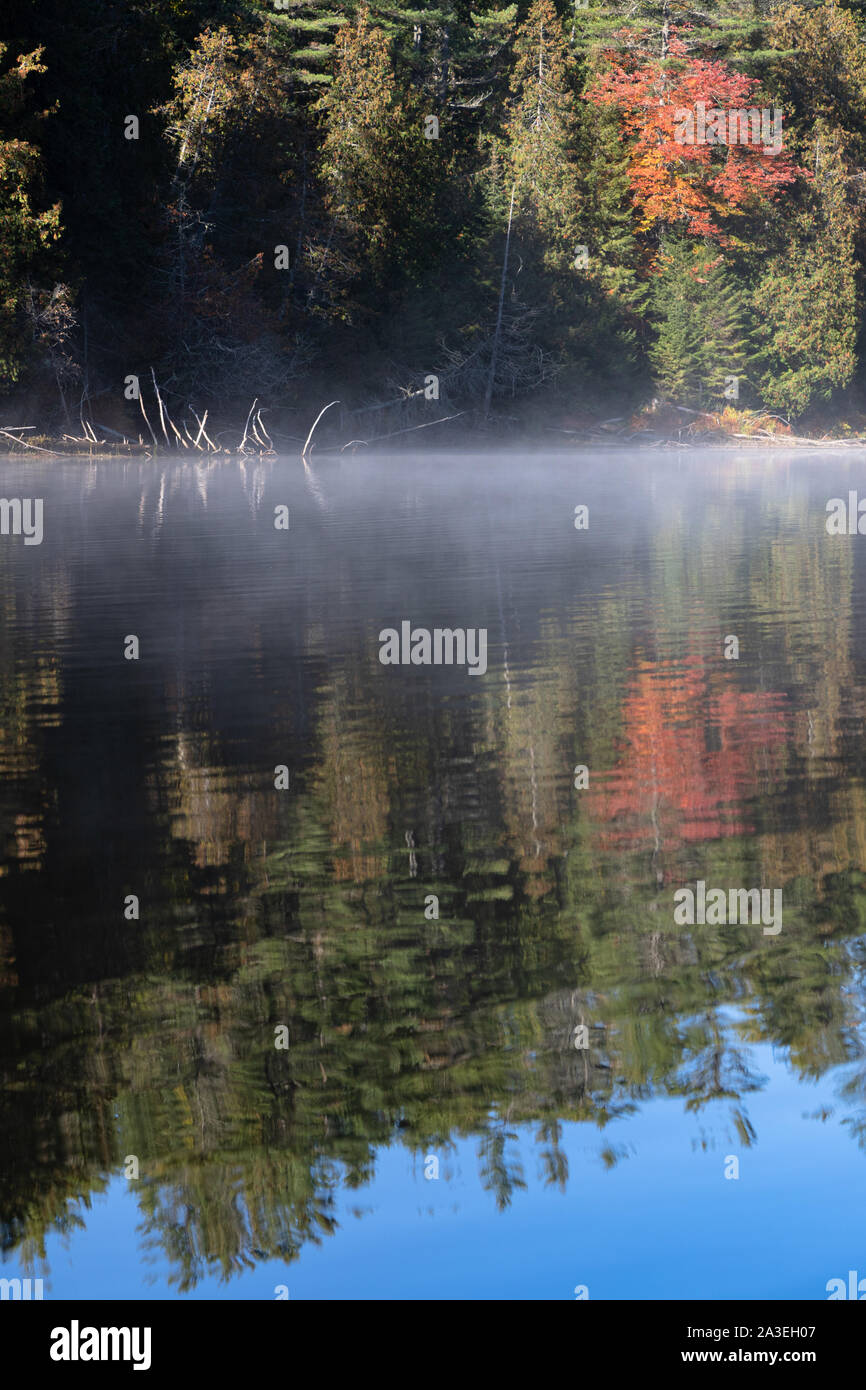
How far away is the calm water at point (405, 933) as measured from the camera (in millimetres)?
4934

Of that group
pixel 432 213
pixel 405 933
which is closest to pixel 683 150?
pixel 432 213

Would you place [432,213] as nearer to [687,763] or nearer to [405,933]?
[687,763]

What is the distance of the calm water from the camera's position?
4.93 metres

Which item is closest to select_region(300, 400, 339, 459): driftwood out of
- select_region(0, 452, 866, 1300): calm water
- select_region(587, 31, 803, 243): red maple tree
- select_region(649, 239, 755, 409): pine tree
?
select_region(649, 239, 755, 409): pine tree

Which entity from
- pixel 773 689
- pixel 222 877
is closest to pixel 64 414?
pixel 773 689

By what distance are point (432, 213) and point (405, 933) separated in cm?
5186

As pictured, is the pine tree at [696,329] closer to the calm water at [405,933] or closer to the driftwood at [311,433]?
the driftwood at [311,433]

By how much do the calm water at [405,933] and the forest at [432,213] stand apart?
105ft

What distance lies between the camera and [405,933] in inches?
270

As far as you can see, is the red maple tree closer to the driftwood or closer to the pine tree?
the pine tree

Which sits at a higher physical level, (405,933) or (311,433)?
(311,433)

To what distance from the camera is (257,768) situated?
32.3ft

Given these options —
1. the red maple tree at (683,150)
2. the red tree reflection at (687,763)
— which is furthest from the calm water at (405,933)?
the red maple tree at (683,150)
